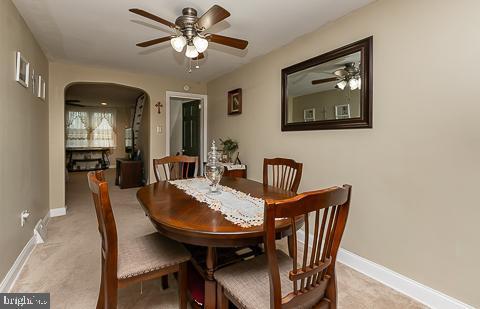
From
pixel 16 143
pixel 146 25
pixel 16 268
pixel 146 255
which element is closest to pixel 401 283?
pixel 146 255

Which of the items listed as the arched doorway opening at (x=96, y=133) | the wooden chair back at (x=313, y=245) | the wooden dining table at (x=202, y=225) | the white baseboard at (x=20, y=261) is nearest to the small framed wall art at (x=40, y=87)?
the white baseboard at (x=20, y=261)

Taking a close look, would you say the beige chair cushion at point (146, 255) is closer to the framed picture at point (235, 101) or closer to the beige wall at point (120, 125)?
the framed picture at point (235, 101)

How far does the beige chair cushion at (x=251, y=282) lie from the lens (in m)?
1.04

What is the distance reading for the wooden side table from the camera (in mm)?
5198

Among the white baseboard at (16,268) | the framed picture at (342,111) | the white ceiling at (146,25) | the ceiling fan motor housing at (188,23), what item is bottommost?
the white baseboard at (16,268)

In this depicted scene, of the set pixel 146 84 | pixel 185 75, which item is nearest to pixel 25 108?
pixel 146 84

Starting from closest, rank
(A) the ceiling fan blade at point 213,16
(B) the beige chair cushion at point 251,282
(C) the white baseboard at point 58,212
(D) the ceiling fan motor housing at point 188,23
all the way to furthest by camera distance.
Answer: (B) the beige chair cushion at point 251,282 < (A) the ceiling fan blade at point 213,16 < (D) the ceiling fan motor housing at point 188,23 < (C) the white baseboard at point 58,212

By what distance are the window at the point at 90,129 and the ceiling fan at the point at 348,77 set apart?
28.7ft

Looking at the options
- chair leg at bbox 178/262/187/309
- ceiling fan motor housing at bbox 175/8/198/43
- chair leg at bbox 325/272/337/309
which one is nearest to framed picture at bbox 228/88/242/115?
ceiling fan motor housing at bbox 175/8/198/43

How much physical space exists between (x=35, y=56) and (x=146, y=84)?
5.63 feet

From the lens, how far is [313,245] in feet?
3.17

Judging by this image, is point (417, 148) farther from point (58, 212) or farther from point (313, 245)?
point (58, 212)

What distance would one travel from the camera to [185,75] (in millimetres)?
4297

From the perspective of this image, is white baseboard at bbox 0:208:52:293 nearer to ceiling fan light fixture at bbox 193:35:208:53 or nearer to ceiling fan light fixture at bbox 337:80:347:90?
ceiling fan light fixture at bbox 193:35:208:53
